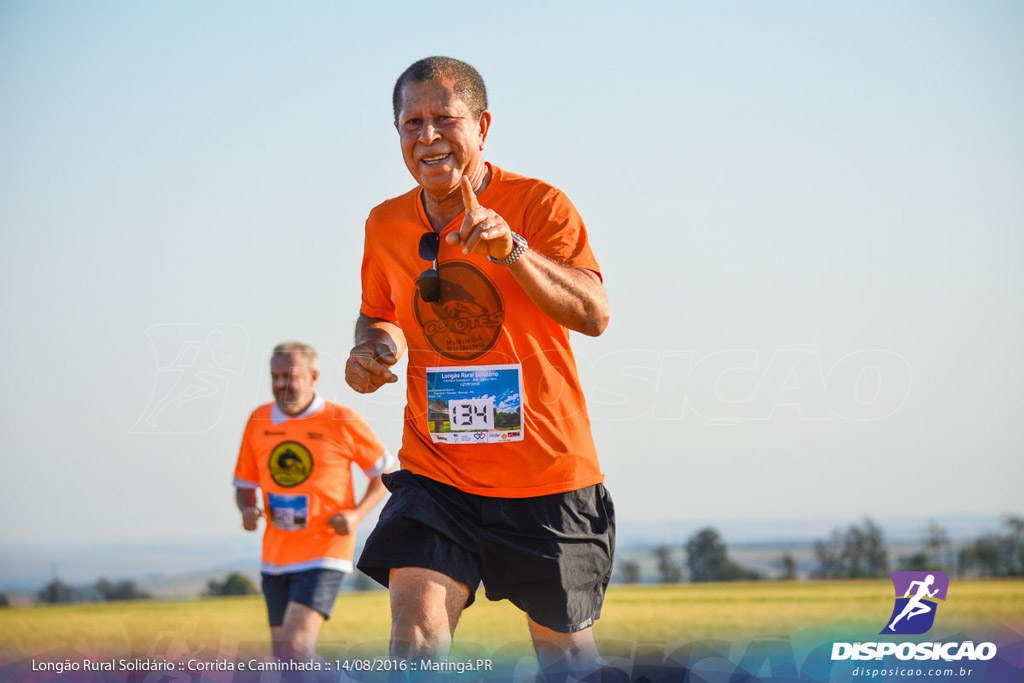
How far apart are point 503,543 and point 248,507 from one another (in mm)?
3968

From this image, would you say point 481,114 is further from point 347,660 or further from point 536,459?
point 347,660

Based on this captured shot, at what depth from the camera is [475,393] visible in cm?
371

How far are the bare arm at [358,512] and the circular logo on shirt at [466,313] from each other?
314 centimetres

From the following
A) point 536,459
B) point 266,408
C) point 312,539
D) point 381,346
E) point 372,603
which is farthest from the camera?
point 372,603

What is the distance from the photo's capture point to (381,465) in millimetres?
7316

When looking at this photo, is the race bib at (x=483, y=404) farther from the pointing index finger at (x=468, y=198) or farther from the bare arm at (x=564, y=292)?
the pointing index finger at (x=468, y=198)

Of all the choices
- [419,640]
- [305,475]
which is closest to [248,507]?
[305,475]

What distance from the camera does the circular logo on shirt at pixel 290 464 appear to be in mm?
7094

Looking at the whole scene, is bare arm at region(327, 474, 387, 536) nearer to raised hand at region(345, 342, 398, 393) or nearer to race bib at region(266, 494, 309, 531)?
race bib at region(266, 494, 309, 531)

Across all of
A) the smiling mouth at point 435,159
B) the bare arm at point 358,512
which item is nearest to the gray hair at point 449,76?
the smiling mouth at point 435,159

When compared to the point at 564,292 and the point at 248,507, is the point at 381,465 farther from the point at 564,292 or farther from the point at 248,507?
the point at 564,292

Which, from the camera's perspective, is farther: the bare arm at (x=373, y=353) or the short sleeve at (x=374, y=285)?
the short sleeve at (x=374, y=285)

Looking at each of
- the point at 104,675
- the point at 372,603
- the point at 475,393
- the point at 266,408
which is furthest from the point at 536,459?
the point at 372,603

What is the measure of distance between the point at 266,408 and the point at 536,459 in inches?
165
